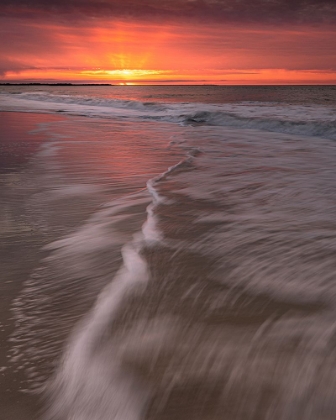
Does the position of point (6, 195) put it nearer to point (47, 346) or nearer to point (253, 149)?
point (47, 346)

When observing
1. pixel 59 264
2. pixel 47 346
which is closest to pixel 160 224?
pixel 59 264

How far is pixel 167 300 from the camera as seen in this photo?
206cm

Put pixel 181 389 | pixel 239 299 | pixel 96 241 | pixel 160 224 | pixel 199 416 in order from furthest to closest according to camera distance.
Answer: pixel 160 224
pixel 96 241
pixel 239 299
pixel 181 389
pixel 199 416

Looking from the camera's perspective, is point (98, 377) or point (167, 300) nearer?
point (98, 377)

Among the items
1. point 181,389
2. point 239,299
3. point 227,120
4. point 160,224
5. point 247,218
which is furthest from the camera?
point 227,120

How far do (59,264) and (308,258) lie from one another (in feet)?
4.78

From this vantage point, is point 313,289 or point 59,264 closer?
point 313,289

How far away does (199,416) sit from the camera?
1.36 m

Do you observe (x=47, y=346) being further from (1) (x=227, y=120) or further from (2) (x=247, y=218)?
(1) (x=227, y=120)

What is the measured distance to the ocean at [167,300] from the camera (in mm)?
1442

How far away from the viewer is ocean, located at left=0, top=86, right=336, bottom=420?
1.44 meters

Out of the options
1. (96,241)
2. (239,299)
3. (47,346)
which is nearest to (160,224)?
(96,241)

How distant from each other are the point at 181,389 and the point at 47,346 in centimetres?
56

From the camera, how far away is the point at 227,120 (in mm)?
14930
